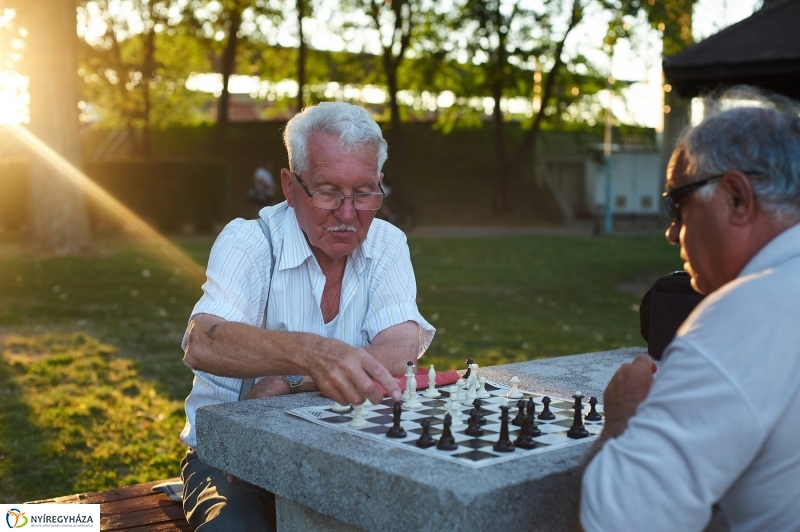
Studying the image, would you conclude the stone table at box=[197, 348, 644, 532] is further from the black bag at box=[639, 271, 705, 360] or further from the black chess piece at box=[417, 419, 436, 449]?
the black bag at box=[639, 271, 705, 360]

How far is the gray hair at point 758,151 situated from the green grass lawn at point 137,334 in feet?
12.6

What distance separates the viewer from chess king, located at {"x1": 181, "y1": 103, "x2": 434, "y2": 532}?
2689 mm

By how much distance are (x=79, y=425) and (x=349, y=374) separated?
13.3 ft

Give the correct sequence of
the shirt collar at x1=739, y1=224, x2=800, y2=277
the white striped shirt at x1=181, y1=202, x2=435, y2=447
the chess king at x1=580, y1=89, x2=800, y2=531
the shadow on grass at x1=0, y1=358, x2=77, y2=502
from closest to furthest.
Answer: the chess king at x1=580, y1=89, x2=800, y2=531, the shirt collar at x1=739, y1=224, x2=800, y2=277, the white striped shirt at x1=181, y1=202, x2=435, y2=447, the shadow on grass at x1=0, y1=358, x2=77, y2=502

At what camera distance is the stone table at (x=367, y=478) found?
1.76m

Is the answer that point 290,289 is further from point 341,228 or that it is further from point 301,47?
point 301,47

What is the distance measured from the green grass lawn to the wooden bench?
4.67 ft

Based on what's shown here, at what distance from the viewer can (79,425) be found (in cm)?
578

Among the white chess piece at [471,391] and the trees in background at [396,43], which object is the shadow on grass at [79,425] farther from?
the trees in background at [396,43]

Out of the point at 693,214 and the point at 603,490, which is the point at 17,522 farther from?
the point at 693,214

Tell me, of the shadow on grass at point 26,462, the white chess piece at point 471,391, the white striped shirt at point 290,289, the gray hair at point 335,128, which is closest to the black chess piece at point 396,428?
the white chess piece at point 471,391

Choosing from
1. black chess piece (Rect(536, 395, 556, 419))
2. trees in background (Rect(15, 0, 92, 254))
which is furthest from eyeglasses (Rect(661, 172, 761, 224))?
trees in background (Rect(15, 0, 92, 254))

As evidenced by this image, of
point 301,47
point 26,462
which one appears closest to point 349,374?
point 26,462

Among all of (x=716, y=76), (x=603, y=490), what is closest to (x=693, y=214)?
(x=603, y=490)
